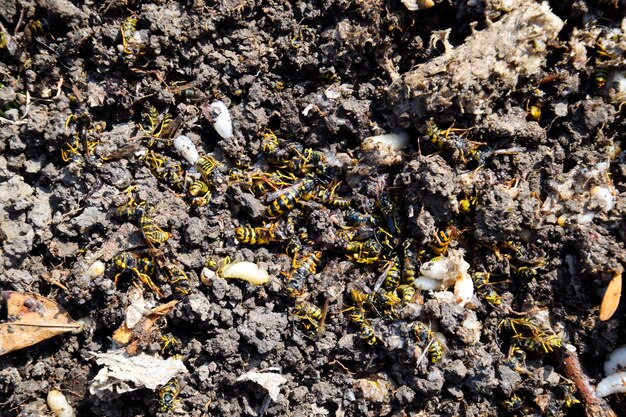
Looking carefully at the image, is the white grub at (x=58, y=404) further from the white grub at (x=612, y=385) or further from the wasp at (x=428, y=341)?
the white grub at (x=612, y=385)

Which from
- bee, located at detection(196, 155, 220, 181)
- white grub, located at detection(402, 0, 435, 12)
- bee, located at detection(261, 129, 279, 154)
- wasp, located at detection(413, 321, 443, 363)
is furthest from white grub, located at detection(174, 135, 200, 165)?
wasp, located at detection(413, 321, 443, 363)

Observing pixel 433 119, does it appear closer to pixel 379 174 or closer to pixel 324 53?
pixel 379 174

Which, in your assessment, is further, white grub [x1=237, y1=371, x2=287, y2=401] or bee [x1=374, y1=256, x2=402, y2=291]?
bee [x1=374, y1=256, x2=402, y2=291]

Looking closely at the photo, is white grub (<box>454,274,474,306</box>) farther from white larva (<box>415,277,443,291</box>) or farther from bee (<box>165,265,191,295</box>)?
bee (<box>165,265,191,295</box>)

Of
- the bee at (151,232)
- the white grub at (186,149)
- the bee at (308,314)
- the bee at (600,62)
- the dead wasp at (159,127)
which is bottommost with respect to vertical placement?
the bee at (308,314)

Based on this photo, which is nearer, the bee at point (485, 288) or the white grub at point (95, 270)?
the white grub at point (95, 270)

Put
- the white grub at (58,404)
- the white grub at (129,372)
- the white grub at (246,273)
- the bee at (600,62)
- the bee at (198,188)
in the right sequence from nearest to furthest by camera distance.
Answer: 1. the white grub at (129,372)
2. the white grub at (58,404)
3. the white grub at (246,273)
4. the bee at (198,188)
5. the bee at (600,62)

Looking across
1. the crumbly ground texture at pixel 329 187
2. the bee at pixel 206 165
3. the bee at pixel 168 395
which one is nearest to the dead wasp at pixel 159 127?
the crumbly ground texture at pixel 329 187
